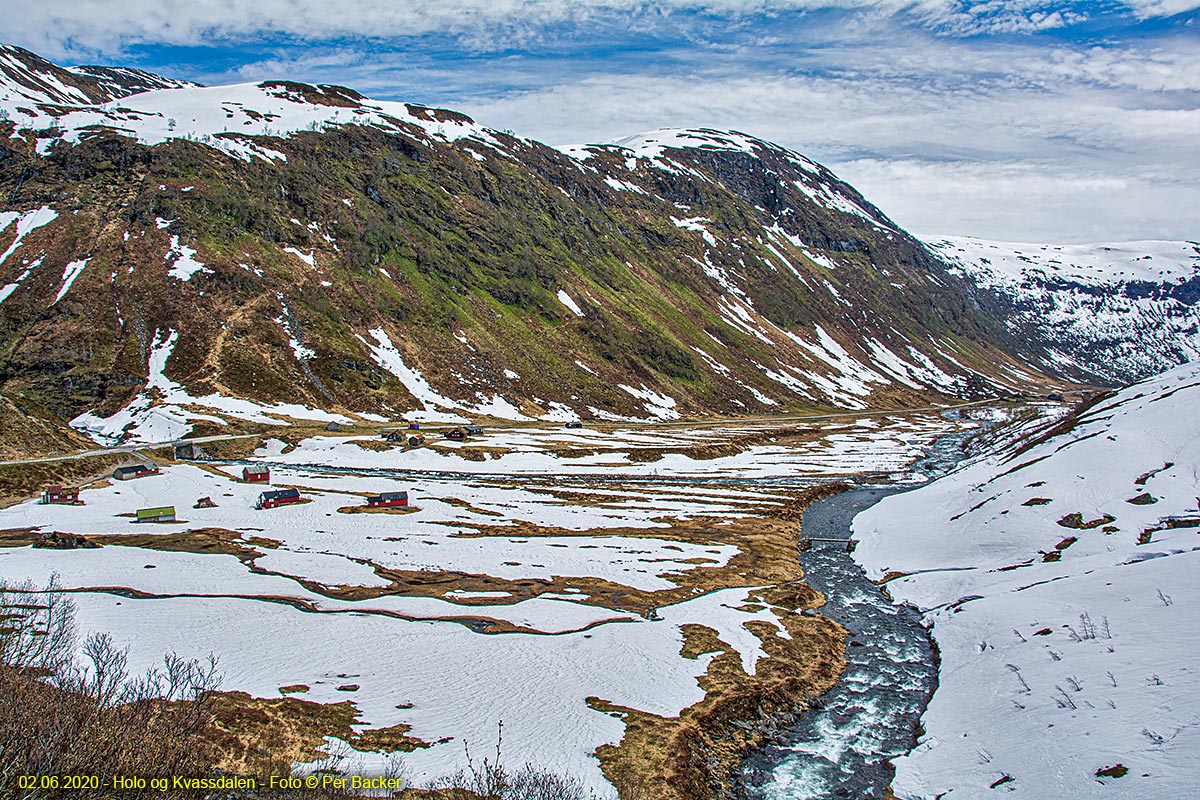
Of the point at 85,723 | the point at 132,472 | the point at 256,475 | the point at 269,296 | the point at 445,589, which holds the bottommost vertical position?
the point at 256,475

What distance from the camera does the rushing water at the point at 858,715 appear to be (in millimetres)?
22484

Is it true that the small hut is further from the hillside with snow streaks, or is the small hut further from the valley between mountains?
the hillside with snow streaks

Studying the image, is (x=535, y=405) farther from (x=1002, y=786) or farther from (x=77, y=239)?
(x=1002, y=786)

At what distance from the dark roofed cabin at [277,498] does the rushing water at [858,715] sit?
146 feet

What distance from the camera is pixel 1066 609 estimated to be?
3078 cm

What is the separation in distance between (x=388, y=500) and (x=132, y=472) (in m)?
27.5

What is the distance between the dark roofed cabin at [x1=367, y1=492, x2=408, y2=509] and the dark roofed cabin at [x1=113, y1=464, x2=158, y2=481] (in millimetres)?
24260

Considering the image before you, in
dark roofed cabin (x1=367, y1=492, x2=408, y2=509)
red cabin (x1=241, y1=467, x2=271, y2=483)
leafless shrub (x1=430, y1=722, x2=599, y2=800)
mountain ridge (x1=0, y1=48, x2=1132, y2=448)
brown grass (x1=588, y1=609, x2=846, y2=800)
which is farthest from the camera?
mountain ridge (x1=0, y1=48, x2=1132, y2=448)

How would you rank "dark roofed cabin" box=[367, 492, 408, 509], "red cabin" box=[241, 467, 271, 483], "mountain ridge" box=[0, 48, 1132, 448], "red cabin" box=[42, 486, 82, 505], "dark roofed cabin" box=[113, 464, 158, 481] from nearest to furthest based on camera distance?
"red cabin" box=[42, 486, 82, 505], "dark roofed cabin" box=[367, 492, 408, 509], "dark roofed cabin" box=[113, 464, 158, 481], "red cabin" box=[241, 467, 271, 483], "mountain ridge" box=[0, 48, 1132, 448]

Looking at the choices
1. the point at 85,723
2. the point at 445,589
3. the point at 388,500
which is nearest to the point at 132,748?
the point at 85,723

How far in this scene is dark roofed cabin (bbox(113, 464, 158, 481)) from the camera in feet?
232

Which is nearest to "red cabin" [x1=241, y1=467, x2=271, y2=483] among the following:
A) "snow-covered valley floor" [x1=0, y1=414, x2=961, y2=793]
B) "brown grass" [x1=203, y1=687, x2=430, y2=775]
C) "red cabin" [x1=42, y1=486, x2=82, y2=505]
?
"snow-covered valley floor" [x1=0, y1=414, x2=961, y2=793]

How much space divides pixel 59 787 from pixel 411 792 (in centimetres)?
882

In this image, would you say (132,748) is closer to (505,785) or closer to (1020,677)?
(505,785)
